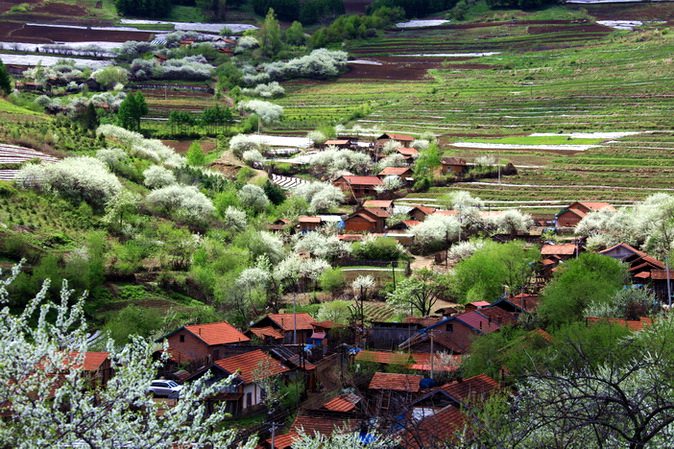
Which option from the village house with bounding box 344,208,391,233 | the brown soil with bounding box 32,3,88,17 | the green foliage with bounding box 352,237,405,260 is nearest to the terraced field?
the village house with bounding box 344,208,391,233

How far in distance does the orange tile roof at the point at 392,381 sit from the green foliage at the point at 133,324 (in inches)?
470

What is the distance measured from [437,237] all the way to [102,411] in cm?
5533

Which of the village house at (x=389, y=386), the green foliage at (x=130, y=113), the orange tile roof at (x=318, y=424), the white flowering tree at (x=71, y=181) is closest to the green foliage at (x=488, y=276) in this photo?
the village house at (x=389, y=386)

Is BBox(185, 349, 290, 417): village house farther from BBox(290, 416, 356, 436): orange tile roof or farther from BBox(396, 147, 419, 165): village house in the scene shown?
BBox(396, 147, 419, 165): village house

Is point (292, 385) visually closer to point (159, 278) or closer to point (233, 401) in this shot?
→ point (233, 401)

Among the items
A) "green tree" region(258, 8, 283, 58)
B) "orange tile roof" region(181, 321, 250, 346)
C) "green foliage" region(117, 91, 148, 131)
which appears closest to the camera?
"orange tile roof" region(181, 321, 250, 346)

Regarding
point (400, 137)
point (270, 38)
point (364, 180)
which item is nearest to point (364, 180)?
point (364, 180)

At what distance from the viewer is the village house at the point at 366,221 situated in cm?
7206

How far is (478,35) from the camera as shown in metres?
159

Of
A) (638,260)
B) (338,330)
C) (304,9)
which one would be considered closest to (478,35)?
(304,9)

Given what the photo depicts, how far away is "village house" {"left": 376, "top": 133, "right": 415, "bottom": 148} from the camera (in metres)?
100

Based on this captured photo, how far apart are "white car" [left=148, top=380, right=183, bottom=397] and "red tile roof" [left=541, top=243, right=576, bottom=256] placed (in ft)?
105

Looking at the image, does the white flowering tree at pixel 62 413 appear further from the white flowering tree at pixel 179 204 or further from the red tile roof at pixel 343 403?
the white flowering tree at pixel 179 204

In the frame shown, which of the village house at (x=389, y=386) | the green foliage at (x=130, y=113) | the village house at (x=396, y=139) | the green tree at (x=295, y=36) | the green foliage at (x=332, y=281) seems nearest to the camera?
the village house at (x=389, y=386)
